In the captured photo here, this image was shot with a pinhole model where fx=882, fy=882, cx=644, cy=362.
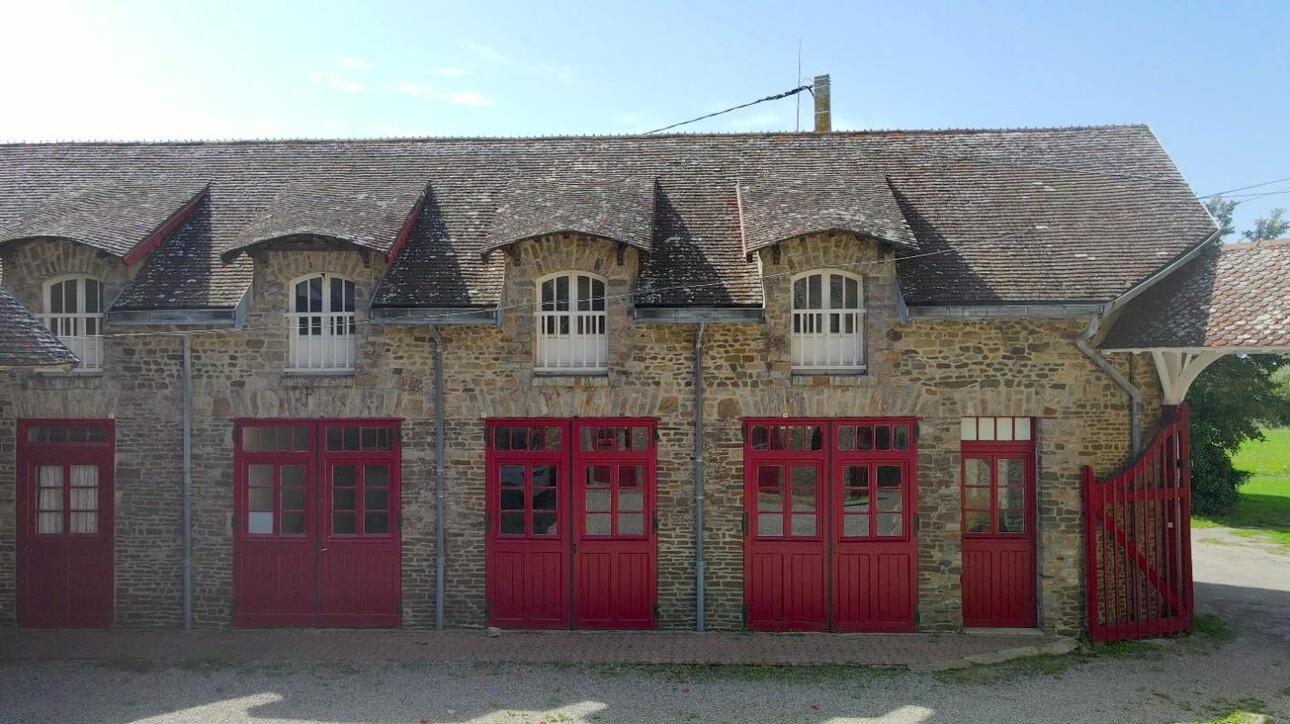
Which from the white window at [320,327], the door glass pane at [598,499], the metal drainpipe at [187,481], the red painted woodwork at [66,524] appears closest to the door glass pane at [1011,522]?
the door glass pane at [598,499]

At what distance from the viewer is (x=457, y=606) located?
452 inches

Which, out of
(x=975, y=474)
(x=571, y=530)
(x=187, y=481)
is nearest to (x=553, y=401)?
(x=571, y=530)

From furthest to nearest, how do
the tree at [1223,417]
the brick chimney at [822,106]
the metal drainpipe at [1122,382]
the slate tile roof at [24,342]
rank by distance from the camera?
the tree at [1223,417] < the brick chimney at [822,106] < the metal drainpipe at [1122,382] < the slate tile roof at [24,342]

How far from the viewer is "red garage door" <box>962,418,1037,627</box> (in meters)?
11.4

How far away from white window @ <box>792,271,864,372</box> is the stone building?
0.03 m

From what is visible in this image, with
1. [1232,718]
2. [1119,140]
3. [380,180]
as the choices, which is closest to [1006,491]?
[1232,718]

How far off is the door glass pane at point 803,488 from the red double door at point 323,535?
5.22 m

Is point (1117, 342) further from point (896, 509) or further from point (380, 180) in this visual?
point (380, 180)

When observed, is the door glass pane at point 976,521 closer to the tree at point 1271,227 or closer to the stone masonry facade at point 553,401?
the stone masonry facade at point 553,401

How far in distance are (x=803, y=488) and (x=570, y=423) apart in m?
3.14

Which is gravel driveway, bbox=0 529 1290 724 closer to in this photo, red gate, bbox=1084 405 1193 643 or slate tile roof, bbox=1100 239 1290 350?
red gate, bbox=1084 405 1193 643

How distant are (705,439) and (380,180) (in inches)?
258

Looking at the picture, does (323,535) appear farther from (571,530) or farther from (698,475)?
(698,475)

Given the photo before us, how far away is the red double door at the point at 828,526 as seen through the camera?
11.3 metres
